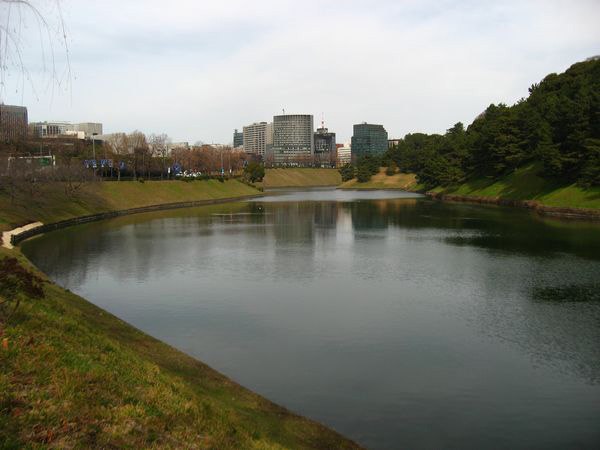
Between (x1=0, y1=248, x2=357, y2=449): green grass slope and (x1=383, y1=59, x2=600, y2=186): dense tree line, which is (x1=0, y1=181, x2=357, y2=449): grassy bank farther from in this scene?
(x1=383, y1=59, x2=600, y2=186): dense tree line

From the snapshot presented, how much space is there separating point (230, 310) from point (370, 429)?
1391 cm

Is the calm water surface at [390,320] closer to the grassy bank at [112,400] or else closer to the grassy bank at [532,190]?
the grassy bank at [112,400]

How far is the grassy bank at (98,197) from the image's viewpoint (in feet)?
224

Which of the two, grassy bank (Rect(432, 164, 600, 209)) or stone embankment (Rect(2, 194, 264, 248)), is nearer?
stone embankment (Rect(2, 194, 264, 248))

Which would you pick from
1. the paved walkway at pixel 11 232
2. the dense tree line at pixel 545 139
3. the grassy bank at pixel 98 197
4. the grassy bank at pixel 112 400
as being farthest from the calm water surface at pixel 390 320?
the dense tree line at pixel 545 139

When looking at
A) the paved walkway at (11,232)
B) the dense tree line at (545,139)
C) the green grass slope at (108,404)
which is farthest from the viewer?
the dense tree line at (545,139)

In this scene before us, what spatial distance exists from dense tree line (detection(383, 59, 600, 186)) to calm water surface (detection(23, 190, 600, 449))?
87.9ft

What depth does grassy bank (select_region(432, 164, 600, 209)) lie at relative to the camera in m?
72.8

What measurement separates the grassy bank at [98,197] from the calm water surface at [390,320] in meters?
16.6

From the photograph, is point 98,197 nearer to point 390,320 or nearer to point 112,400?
point 390,320

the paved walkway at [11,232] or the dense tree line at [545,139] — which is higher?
the dense tree line at [545,139]

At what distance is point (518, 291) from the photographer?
30531 mm

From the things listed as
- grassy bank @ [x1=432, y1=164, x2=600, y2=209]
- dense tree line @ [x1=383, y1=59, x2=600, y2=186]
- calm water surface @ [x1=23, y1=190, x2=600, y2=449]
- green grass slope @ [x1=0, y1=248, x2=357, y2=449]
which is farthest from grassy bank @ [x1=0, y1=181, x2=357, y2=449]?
dense tree line @ [x1=383, y1=59, x2=600, y2=186]

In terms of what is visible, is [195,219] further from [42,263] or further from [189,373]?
[189,373]
